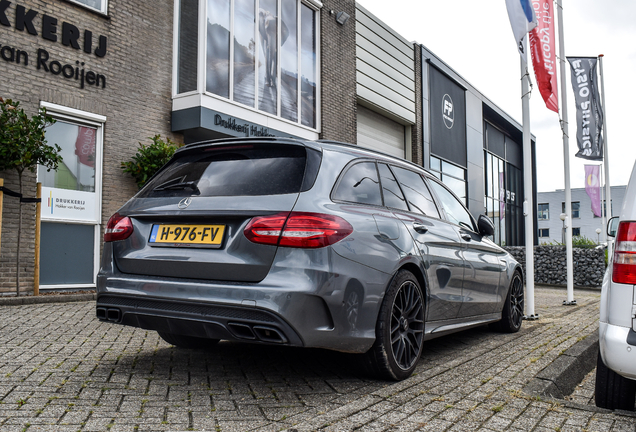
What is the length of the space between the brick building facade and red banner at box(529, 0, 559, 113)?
570cm

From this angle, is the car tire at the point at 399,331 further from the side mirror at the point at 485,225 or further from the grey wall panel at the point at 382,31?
the grey wall panel at the point at 382,31

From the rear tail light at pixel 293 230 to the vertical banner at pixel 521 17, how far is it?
5.71 metres

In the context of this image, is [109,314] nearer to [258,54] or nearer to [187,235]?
[187,235]

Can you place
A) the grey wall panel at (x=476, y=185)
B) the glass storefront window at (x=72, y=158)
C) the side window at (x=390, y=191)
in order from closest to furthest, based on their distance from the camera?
the side window at (x=390, y=191) → the glass storefront window at (x=72, y=158) → the grey wall panel at (x=476, y=185)

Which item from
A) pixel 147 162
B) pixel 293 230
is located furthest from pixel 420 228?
pixel 147 162

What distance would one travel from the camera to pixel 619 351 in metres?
2.72

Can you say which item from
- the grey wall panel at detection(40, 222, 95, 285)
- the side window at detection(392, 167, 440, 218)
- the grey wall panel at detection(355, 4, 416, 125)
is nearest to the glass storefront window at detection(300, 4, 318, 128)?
the grey wall panel at detection(355, 4, 416, 125)

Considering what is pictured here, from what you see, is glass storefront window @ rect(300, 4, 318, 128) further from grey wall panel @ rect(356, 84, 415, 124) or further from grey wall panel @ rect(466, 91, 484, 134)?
grey wall panel @ rect(466, 91, 484, 134)

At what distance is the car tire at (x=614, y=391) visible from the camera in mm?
3119

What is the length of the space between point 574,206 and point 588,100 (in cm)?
6666

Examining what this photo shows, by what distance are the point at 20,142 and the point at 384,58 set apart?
12.8 m

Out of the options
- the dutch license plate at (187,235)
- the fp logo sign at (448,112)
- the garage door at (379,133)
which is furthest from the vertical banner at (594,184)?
the dutch license plate at (187,235)

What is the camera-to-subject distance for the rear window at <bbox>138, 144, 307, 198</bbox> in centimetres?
335

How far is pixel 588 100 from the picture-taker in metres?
12.8
